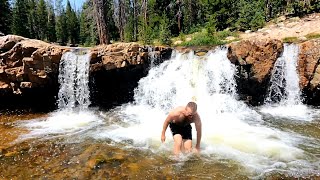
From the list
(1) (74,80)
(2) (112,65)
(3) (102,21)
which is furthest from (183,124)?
(3) (102,21)

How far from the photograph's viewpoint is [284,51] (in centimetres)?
1104

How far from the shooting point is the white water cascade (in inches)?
249

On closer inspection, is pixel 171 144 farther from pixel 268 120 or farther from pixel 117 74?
pixel 117 74

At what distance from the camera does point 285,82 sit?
36.3 ft

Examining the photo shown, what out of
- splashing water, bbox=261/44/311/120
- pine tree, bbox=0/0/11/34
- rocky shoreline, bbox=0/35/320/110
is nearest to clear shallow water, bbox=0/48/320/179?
splashing water, bbox=261/44/311/120

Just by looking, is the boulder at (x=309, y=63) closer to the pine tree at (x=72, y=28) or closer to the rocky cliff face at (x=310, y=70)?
the rocky cliff face at (x=310, y=70)

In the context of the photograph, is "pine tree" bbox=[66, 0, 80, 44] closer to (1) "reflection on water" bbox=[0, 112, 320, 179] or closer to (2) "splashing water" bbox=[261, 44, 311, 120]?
(2) "splashing water" bbox=[261, 44, 311, 120]

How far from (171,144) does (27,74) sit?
22.0 feet

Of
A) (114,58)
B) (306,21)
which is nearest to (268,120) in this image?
(114,58)

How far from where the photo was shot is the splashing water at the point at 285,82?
1091 cm

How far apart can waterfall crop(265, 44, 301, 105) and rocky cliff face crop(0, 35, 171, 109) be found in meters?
4.70

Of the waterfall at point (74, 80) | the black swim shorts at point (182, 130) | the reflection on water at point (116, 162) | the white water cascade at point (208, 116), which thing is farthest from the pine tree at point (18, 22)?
the black swim shorts at point (182, 130)

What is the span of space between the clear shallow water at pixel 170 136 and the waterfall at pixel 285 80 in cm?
39

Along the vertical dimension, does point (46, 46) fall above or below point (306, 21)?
below
